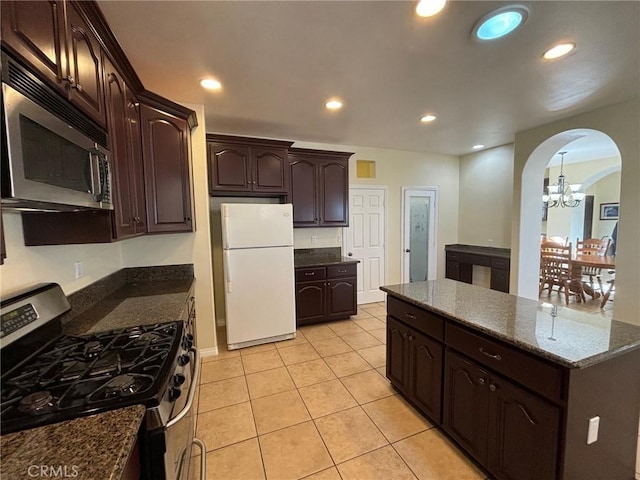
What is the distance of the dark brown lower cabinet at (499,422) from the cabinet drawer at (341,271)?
2247mm

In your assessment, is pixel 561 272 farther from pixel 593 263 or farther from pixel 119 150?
pixel 119 150

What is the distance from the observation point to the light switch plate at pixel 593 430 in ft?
4.19

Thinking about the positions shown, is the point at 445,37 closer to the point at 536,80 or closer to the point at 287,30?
→ the point at 287,30

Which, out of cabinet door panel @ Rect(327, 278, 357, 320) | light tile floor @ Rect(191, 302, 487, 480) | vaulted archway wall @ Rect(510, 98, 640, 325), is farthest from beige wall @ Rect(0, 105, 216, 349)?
vaulted archway wall @ Rect(510, 98, 640, 325)

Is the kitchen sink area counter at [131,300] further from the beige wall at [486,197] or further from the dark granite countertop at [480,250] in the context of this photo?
the beige wall at [486,197]

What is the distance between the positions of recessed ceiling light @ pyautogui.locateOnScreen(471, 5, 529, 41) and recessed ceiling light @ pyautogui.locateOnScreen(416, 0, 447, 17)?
0.30 metres

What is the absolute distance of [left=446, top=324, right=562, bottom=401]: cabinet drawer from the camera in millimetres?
1237

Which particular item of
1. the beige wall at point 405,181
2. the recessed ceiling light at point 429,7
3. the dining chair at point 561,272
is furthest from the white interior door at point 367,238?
the recessed ceiling light at point 429,7

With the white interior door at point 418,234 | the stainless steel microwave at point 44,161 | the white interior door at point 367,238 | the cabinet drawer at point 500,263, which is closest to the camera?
the stainless steel microwave at point 44,161

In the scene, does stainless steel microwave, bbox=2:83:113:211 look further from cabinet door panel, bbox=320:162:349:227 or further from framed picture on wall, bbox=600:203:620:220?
framed picture on wall, bbox=600:203:620:220

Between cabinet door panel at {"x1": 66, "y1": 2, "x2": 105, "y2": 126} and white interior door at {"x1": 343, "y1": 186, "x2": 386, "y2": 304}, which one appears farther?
white interior door at {"x1": 343, "y1": 186, "x2": 386, "y2": 304}

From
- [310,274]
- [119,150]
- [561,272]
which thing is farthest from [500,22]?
[561,272]

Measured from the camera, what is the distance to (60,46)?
1179 millimetres

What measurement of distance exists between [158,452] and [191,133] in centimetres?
272
